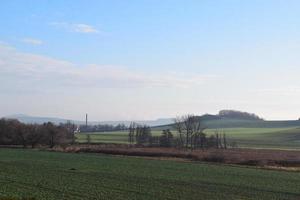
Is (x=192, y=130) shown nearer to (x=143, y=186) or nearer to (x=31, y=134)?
(x=31, y=134)

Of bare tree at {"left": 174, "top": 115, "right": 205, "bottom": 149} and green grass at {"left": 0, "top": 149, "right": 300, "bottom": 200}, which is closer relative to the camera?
green grass at {"left": 0, "top": 149, "right": 300, "bottom": 200}

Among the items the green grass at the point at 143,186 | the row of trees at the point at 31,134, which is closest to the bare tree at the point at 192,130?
the row of trees at the point at 31,134

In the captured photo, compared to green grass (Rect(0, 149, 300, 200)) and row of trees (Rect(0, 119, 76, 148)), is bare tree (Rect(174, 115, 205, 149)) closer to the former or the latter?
row of trees (Rect(0, 119, 76, 148))

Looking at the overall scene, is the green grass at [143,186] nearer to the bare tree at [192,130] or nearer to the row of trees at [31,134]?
the row of trees at [31,134]

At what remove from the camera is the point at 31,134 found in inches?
4466

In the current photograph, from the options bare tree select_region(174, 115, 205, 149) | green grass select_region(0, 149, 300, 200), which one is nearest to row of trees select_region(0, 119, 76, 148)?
bare tree select_region(174, 115, 205, 149)

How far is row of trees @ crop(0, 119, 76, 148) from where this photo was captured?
113000mm

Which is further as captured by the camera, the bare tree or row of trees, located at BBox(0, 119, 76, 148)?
the bare tree

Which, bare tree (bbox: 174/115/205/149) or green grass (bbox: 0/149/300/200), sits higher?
bare tree (bbox: 174/115/205/149)

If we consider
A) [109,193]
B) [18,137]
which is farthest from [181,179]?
[18,137]

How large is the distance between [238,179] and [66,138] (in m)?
83.8

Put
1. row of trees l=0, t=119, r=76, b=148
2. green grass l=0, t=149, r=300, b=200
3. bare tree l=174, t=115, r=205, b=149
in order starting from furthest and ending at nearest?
bare tree l=174, t=115, r=205, b=149, row of trees l=0, t=119, r=76, b=148, green grass l=0, t=149, r=300, b=200

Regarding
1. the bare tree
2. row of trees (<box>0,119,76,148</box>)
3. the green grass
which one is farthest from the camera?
the bare tree

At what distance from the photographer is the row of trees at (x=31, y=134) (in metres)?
113
